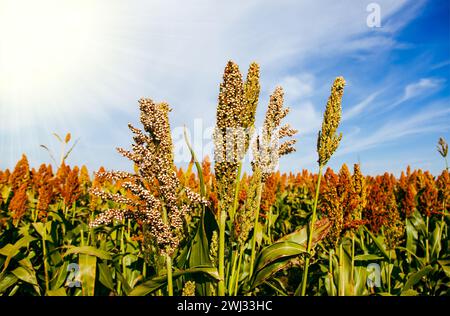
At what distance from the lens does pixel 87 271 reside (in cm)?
266

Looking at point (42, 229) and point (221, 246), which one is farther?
point (42, 229)

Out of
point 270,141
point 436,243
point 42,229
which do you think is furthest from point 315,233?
point 436,243

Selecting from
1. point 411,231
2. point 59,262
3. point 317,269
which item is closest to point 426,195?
point 411,231

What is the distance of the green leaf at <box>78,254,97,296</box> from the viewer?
2658mm

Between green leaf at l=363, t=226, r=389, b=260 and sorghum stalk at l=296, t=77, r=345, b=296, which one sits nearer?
sorghum stalk at l=296, t=77, r=345, b=296

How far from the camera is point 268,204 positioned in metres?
4.53

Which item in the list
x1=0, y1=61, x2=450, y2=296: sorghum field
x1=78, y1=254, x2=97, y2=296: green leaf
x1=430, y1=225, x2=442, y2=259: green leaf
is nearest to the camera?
x1=0, y1=61, x2=450, y2=296: sorghum field

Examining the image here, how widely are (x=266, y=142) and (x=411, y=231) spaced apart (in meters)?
4.18

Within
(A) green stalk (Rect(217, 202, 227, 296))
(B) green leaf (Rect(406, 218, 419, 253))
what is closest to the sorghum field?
(A) green stalk (Rect(217, 202, 227, 296))

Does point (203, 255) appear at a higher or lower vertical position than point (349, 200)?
lower

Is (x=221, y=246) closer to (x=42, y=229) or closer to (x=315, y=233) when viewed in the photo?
(x=315, y=233)

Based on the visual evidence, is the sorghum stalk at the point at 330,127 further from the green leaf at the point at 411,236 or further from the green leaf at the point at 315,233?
the green leaf at the point at 411,236

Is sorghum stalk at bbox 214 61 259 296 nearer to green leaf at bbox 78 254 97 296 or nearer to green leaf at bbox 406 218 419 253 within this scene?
green leaf at bbox 78 254 97 296
